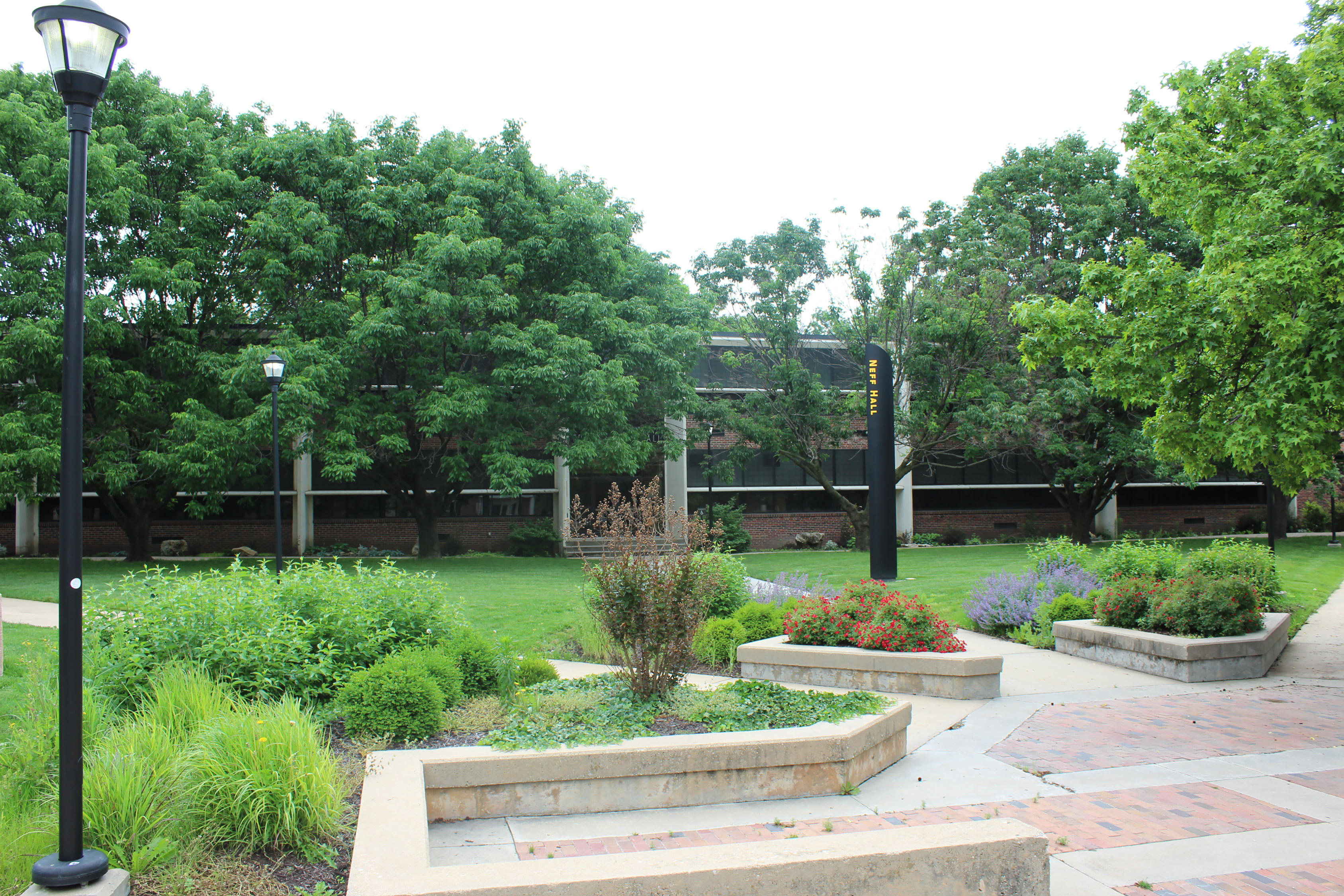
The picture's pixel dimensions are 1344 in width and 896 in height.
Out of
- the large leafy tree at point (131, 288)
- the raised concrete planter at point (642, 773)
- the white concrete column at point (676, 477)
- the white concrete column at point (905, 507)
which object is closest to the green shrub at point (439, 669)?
the raised concrete planter at point (642, 773)

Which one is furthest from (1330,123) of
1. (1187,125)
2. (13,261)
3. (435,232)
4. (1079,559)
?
(13,261)

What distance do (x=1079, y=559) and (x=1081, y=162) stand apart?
21.0 metres

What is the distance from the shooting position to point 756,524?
32.3m

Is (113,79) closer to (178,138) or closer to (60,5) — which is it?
(178,138)

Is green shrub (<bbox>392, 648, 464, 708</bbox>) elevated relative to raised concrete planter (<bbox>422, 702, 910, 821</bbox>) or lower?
elevated

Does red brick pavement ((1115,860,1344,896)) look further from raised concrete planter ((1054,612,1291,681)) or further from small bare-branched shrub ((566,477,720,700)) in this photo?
raised concrete planter ((1054,612,1291,681))

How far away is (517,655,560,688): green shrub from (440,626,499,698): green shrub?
33cm

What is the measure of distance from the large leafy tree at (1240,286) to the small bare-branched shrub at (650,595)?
218 inches

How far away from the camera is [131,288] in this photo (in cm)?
2031

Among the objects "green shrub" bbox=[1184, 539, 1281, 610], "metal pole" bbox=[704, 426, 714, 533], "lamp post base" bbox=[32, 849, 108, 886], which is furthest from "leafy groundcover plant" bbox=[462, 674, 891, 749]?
"metal pole" bbox=[704, 426, 714, 533]

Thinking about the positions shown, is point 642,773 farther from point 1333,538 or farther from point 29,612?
point 1333,538

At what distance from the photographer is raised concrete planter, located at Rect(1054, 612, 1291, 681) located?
8.82m

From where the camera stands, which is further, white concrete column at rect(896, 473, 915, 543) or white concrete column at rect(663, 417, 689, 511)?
white concrete column at rect(896, 473, 915, 543)

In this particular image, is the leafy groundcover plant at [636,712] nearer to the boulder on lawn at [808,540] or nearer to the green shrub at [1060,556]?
the green shrub at [1060,556]
